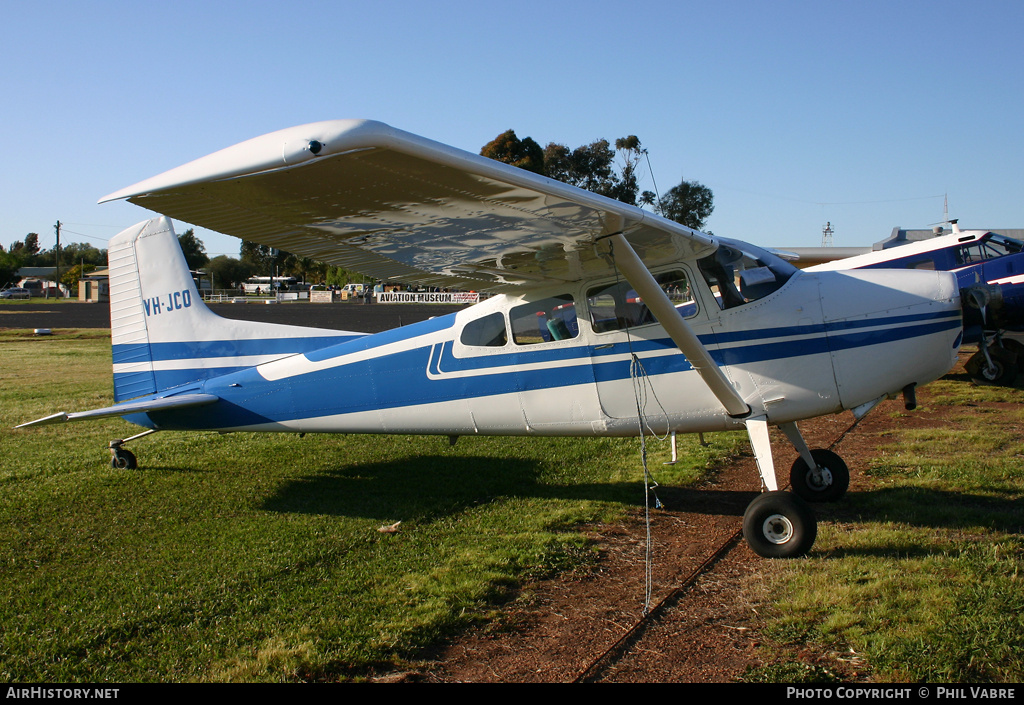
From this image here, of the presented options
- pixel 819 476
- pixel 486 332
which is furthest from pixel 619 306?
pixel 819 476

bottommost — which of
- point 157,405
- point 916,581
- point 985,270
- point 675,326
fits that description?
point 916,581

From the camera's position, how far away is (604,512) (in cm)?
578

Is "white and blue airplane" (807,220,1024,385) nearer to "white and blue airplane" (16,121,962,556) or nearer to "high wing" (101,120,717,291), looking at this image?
"white and blue airplane" (16,121,962,556)

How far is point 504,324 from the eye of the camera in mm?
5895

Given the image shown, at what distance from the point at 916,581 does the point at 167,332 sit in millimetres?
6886

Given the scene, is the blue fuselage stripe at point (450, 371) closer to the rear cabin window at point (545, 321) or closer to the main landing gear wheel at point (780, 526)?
the rear cabin window at point (545, 321)

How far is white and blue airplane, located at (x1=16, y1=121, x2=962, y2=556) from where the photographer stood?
3146 millimetres

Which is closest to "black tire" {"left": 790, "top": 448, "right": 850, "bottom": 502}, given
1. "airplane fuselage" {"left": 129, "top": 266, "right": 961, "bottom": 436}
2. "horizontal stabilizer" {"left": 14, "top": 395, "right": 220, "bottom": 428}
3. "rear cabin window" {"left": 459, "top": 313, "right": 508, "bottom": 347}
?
"airplane fuselage" {"left": 129, "top": 266, "right": 961, "bottom": 436}

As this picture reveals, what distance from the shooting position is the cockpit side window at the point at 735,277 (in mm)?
5250

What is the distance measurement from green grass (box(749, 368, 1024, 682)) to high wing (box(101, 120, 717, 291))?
92.7 inches

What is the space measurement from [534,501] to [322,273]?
10632 cm


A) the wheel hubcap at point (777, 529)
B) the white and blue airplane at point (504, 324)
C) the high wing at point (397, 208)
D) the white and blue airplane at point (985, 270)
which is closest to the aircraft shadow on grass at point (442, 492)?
Answer: the white and blue airplane at point (504, 324)

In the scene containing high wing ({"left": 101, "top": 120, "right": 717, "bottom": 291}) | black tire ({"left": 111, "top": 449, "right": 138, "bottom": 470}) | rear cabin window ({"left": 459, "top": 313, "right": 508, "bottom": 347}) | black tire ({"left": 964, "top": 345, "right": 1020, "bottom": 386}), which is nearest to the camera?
high wing ({"left": 101, "top": 120, "right": 717, "bottom": 291})

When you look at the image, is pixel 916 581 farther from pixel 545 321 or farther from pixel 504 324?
pixel 504 324
